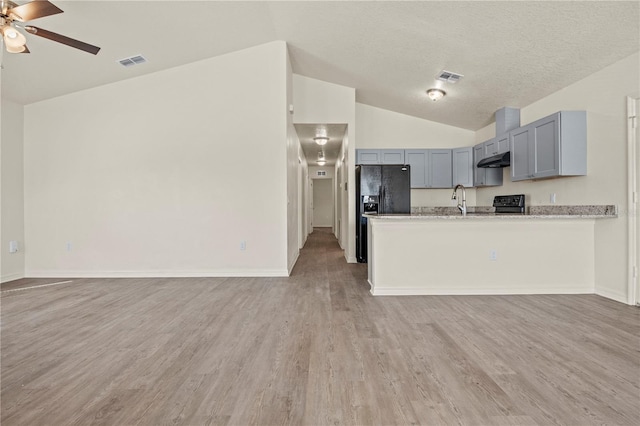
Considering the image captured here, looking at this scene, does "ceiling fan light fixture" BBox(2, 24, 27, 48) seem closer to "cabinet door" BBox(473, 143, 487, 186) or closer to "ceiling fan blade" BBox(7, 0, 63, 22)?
"ceiling fan blade" BBox(7, 0, 63, 22)

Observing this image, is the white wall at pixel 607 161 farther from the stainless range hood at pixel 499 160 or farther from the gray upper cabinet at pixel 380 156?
the gray upper cabinet at pixel 380 156

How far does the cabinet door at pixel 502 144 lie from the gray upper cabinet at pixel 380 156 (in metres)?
1.75

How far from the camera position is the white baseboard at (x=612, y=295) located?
3.22 m

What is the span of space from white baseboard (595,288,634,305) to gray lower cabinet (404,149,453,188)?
305 centimetres

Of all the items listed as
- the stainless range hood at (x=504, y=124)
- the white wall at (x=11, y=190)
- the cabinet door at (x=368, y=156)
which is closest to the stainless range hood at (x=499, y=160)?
the stainless range hood at (x=504, y=124)

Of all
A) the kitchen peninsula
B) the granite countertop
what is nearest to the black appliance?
the granite countertop

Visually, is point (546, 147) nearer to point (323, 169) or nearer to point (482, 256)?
point (482, 256)

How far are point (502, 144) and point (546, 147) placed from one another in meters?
1.15

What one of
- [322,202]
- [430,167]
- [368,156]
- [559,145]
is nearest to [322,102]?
[368,156]

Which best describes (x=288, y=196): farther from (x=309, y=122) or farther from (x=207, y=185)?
(x=309, y=122)

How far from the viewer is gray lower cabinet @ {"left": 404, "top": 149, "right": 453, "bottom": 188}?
20.1ft

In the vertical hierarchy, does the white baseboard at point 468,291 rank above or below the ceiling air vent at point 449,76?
below

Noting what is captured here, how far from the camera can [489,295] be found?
3.56 meters

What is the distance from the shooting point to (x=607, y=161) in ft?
10.9
